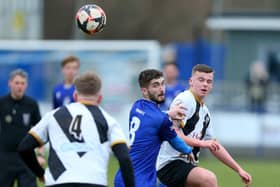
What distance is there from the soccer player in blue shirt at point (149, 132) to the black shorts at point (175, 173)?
0.79m

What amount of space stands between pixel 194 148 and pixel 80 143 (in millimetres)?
2458

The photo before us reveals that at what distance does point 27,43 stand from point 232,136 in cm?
572

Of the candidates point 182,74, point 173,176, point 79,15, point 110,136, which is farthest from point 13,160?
point 182,74

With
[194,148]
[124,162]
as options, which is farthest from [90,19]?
[124,162]

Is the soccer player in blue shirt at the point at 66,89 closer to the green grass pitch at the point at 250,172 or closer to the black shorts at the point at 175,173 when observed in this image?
the green grass pitch at the point at 250,172

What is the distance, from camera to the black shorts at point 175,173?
1093 cm

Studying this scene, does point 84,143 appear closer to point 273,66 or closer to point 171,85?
point 171,85

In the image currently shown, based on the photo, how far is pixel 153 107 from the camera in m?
10.1

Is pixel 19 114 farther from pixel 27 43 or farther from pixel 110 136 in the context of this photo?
pixel 27 43

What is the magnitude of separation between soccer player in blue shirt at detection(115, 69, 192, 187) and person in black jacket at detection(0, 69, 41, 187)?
357 centimetres

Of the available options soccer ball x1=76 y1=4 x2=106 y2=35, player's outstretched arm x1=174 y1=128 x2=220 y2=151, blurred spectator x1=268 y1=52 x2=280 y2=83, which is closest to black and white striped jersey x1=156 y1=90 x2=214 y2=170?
player's outstretched arm x1=174 y1=128 x2=220 y2=151

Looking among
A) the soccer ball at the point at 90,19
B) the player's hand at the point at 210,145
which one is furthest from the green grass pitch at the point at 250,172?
the player's hand at the point at 210,145

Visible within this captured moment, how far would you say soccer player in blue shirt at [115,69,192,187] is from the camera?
10039 millimetres

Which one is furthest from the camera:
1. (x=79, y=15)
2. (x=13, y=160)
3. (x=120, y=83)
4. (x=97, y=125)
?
(x=120, y=83)
